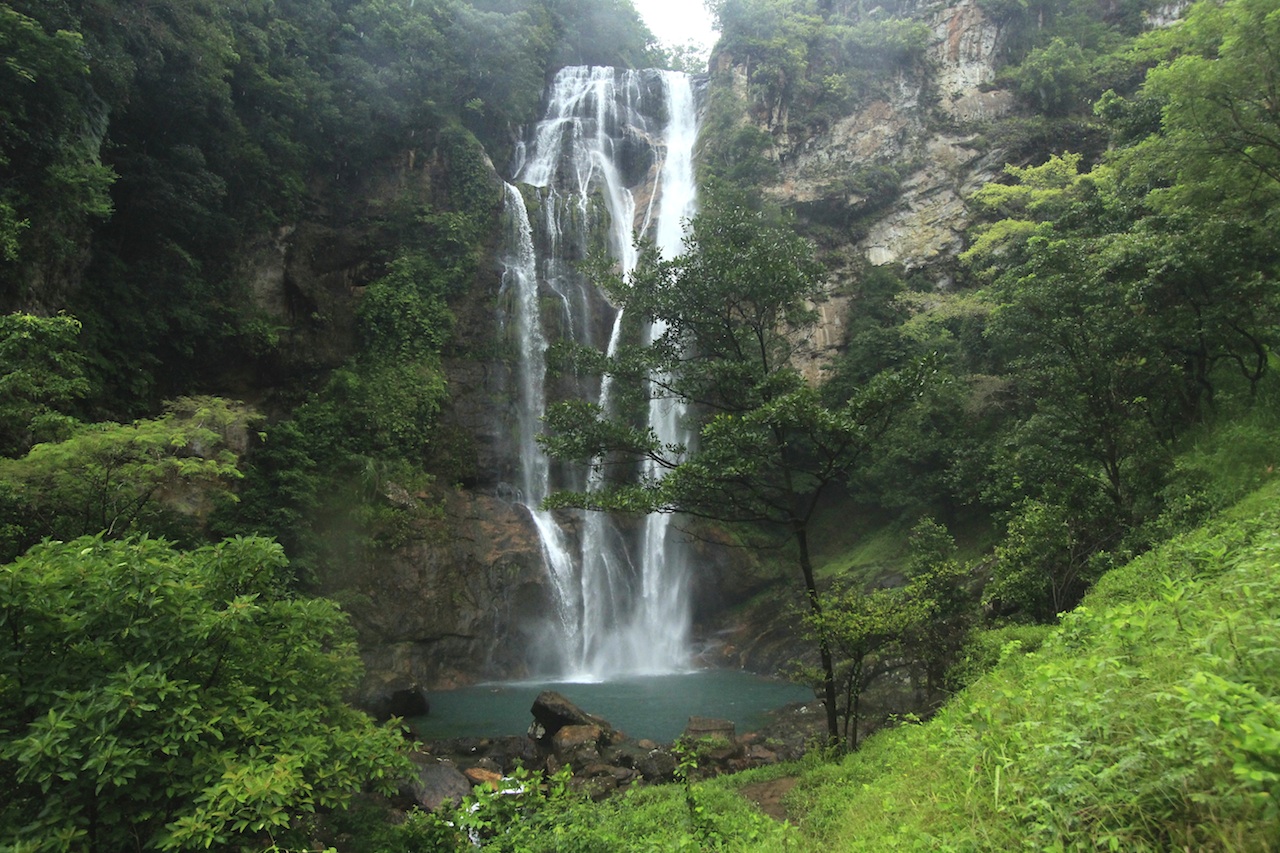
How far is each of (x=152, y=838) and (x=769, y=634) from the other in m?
17.3

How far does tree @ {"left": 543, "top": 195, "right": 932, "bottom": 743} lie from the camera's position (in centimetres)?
798

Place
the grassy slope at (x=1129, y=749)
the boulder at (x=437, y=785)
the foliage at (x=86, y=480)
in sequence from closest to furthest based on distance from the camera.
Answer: the grassy slope at (x=1129, y=749) < the foliage at (x=86, y=480) < the boulder at (x=437, y=785)

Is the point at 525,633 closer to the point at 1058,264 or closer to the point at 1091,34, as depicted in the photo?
the point at 1058,264

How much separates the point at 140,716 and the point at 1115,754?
15.2 feet

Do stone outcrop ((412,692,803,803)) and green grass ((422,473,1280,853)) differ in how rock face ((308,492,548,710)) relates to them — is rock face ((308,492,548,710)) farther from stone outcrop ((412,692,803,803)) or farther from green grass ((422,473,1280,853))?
green grass ((422,473,1280,853))

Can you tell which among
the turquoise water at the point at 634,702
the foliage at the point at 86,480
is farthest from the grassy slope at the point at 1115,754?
the turquoise water at the point at 634,702

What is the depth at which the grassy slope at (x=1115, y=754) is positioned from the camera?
82.7 inches

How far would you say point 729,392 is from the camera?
9.14 meters

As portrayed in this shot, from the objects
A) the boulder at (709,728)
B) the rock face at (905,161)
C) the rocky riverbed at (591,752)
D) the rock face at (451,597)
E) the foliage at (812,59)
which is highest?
the foliage at (812,59)

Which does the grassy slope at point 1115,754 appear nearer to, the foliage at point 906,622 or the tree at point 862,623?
the tree at point 862,623

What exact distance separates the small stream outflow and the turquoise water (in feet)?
6.62

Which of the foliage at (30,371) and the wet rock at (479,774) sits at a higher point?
the foliage at (30,371)

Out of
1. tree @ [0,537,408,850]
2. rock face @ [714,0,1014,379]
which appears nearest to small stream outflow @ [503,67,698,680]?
rock face @ [714,0,1014,379]

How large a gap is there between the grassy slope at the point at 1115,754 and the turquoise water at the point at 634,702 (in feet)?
27.5
